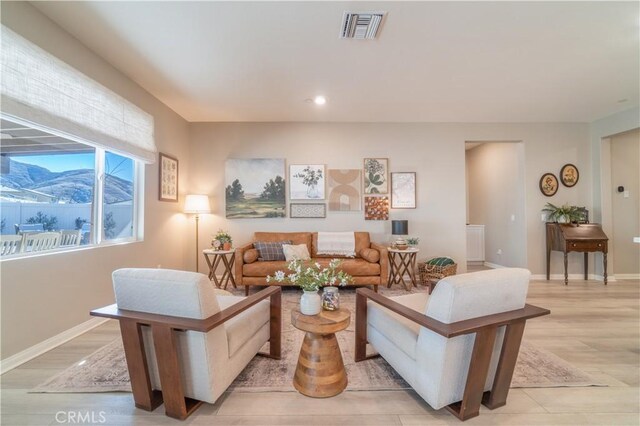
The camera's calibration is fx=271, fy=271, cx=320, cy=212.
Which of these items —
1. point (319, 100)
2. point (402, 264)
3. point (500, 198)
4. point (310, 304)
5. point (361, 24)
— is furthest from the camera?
point (500, 198)

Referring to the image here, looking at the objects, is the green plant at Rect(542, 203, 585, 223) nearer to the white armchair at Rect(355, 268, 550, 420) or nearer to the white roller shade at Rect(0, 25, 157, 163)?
the white armchair at Rect(355, 268, 550, 420)

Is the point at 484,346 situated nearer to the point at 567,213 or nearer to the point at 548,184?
the point at 567,213

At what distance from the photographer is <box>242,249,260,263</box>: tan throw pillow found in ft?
12.6

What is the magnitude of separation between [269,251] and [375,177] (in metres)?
2.20

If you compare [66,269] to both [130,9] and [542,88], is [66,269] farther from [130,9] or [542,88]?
[542,88]

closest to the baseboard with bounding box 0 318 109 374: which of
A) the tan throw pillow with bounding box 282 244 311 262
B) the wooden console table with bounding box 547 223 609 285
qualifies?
the tan throw pillow with bounding box 282 244 311 262

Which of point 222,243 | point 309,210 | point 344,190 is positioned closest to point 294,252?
point 309,210

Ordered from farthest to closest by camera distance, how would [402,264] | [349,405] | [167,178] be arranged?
1. [402,264]
2. [167,178]
3. [349,405]

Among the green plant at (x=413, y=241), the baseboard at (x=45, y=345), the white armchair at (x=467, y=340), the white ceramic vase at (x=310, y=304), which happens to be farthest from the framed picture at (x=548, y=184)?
the baseboard at (x=45, y=345)

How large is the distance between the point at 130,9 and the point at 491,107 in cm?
449

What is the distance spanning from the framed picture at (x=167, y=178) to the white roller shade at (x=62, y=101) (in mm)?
609

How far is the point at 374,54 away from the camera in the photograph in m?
2.69

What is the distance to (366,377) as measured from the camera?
6.32 ft

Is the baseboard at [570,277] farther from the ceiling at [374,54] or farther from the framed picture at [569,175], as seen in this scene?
the ceiling at [374,54]
